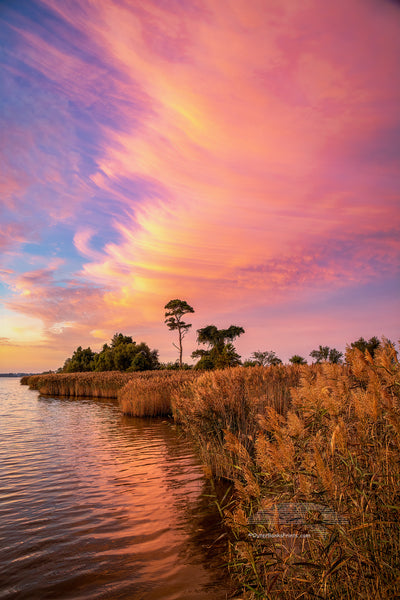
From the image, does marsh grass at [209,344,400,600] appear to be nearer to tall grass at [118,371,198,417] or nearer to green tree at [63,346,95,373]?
tall grass at [118,371,198,417]

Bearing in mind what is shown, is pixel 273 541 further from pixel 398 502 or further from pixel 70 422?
pixel 70 422

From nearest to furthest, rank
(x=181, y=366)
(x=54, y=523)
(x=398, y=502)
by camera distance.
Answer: (x=398, y=502) → (x=54, y=523) → (x=181, y=366)

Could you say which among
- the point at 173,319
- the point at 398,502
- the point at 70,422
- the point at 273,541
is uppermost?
the point at 173,319

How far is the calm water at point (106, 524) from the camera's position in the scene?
4.14m

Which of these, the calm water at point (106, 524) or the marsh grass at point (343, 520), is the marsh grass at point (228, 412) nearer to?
the calm water at point (106, 524)

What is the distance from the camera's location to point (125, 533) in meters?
5.48

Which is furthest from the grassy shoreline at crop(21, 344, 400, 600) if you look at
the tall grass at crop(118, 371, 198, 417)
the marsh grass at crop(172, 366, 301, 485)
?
the tall grass at crop(118, 371, 198, 417)

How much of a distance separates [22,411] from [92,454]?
13.8 m

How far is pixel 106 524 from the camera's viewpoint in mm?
5832

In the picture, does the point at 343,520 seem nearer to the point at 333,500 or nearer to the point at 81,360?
the point at 333,500

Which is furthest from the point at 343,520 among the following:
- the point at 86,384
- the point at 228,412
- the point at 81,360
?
the point at 81,360

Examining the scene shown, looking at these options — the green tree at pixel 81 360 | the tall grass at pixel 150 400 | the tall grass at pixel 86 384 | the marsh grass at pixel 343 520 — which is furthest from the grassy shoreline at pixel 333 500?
the green tree at pixel 81 360

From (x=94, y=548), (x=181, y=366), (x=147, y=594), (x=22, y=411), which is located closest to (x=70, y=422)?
(x=22, y=411)

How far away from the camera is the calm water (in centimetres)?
414
